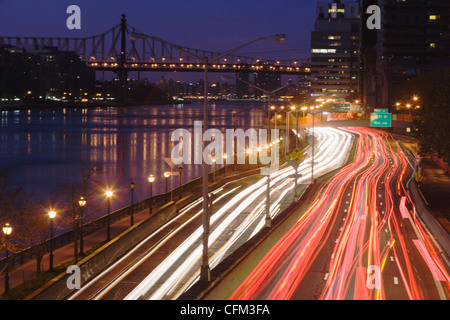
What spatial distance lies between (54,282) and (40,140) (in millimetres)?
93469

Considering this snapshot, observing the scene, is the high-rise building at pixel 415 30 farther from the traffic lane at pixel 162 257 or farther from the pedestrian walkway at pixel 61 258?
the pedestrian walkway at pixel 61 258

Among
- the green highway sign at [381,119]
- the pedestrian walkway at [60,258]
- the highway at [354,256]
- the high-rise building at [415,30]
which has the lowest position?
the pedestrian walkway at [60,258]

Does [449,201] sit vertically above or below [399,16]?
below

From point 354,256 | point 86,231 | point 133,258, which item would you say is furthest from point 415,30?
point 133,258

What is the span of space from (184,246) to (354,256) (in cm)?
841

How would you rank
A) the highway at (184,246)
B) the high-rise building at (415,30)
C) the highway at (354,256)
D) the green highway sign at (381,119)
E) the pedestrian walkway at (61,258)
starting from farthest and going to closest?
1. the high-rise building at (415,30)
2. the green highway sign at (381,119)
3. the pedestrian walkway at (61,258)
4. the highway at (184,246)
5. the highway at (354,256)

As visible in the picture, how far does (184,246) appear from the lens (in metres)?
28.4

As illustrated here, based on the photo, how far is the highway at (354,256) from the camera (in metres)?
18.6

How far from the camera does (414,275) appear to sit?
68.8 ft

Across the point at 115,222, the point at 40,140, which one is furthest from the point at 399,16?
the point at 115,222

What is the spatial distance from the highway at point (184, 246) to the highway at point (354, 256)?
122 inches

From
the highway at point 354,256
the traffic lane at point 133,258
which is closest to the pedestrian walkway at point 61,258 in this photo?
the traffic lane at point 133,258

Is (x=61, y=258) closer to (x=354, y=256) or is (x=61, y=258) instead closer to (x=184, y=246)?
(x=184, y=246)
